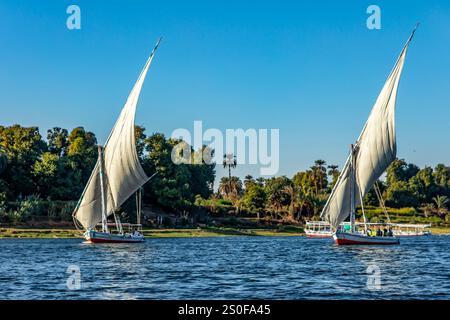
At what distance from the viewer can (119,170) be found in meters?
69.0

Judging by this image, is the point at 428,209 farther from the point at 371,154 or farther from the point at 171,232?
the point at 371,154

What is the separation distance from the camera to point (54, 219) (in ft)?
309

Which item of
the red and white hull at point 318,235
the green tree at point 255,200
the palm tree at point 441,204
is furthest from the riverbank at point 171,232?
the palm tree at point 441,204

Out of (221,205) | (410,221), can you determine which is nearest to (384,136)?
(221,205)

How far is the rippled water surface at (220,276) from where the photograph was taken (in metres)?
29.3

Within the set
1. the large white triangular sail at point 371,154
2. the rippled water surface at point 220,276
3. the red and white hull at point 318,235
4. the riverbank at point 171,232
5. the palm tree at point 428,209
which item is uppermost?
the large white triangular sail at point 371,154

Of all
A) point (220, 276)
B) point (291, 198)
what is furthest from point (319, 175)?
point (220, 276)

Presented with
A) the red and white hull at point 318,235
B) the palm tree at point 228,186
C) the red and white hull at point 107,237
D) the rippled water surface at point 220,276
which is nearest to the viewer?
the rippled water surface at point 220,276

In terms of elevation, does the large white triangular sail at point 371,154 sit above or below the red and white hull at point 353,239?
above

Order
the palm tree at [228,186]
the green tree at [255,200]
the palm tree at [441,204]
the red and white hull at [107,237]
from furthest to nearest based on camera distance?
the palm tree at [228,186]
the palm tree at [441,204]
the green tree at [255,200]
the red and white hull at [107,237]

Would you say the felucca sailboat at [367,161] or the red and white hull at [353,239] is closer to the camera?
the felucca sailboat at [367,161]

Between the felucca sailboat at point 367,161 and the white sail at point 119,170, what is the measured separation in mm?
20111

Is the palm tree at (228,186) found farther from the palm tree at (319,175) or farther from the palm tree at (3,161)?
the palm tree at (3,161)
